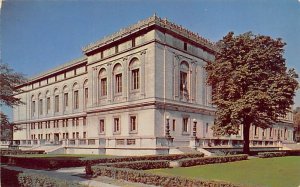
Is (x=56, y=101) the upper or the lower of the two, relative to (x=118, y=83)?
lower

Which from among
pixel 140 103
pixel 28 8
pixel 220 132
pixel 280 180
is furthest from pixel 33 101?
pixel 280 180

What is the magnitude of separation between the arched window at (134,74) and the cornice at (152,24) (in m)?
2.58

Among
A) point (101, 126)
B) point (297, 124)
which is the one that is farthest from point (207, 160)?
point (297, 124)

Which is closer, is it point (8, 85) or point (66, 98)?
point (8, 85)

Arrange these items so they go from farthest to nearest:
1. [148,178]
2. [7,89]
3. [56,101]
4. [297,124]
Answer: [297,124] → [56,101] → [7,89] → [148,178]

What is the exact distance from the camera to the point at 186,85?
2731 cm

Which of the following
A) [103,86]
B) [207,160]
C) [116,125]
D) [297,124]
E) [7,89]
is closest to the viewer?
[7,89]

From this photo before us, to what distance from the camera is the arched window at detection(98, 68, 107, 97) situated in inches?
1166

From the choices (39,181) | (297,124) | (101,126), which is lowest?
(297,124)

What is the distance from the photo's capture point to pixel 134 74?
26.4 m

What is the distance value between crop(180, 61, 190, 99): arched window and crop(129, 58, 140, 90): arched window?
3.90 m

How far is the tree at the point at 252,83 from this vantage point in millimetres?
19922

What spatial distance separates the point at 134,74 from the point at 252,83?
10194 millimetres

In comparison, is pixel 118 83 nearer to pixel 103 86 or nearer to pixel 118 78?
pixel 118 78
